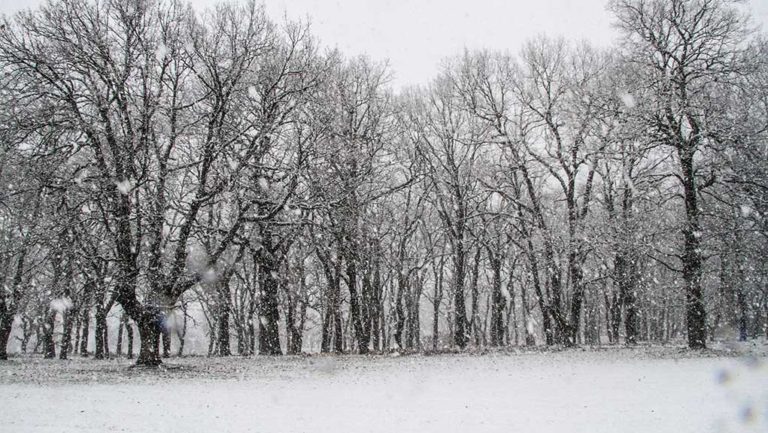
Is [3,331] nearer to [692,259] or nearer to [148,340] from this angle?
[148,340]

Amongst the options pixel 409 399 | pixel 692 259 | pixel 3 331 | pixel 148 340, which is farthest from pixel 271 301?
pixel 692 259

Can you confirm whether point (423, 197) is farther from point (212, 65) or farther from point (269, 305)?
point (212, 65)

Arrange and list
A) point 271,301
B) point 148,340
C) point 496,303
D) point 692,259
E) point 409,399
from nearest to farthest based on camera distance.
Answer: point 409,399 < point 148,340 < point 692,259 < point 271,301 < point 496,303

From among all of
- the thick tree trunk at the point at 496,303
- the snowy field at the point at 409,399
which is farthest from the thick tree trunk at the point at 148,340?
the thick tree trunk at the point at 496,303

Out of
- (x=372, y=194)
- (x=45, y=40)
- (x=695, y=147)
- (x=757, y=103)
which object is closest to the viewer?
(x=45, y=40)

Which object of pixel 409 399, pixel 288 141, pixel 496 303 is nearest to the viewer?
pixel 409 399

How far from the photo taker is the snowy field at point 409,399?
888 centimetres

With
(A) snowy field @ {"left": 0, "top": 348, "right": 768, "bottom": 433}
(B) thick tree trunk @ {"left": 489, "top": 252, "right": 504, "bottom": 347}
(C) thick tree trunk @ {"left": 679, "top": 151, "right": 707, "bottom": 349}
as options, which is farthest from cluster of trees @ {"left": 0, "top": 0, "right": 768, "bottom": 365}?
(B) thick tree trunk @ {"left": 489, "top": 252, "right": 504, "bottom": 347}

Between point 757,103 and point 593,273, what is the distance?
64.3ft

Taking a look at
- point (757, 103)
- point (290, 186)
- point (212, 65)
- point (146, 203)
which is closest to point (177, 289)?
point (146, 203)

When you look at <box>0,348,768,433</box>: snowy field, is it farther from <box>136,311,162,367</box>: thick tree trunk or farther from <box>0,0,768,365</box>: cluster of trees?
<box>0,0,768,365</box>: cluster of trees

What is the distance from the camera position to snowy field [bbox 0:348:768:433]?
8.88 meters

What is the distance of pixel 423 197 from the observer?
33219 mm

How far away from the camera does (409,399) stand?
11555mm
